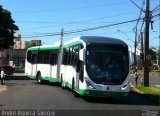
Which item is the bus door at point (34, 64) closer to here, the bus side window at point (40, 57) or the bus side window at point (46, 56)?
the bus side window at point (40, 57)

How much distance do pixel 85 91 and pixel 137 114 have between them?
4.92 meters

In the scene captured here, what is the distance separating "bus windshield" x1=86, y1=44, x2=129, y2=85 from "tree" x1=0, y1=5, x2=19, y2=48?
152 ft

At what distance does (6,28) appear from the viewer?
227ft

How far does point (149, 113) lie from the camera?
56.9 feet

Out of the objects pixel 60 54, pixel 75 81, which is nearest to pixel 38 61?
pixel 60 54

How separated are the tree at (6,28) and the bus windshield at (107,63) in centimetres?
4648

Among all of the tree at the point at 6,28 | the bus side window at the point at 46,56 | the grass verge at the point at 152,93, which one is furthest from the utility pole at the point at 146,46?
the tree at the point at 6,28

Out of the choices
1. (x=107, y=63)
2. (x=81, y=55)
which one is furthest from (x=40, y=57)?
(x=107, y=63)

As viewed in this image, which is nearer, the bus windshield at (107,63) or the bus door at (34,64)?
the bus windshield at (107,63)

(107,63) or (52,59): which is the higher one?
(52,59)

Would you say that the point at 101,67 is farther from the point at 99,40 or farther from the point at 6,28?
the point at 6,28

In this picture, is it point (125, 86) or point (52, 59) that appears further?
point (52, 59)

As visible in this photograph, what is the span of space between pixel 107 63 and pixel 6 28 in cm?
4887

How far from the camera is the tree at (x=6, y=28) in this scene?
68250 millimetres
